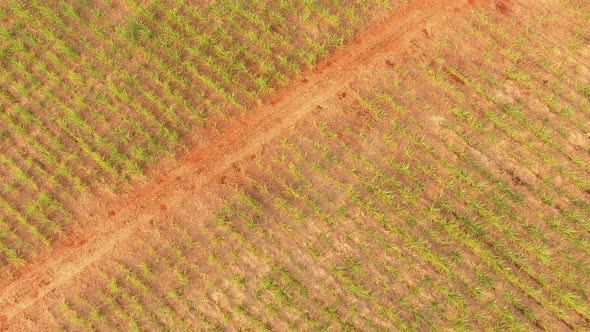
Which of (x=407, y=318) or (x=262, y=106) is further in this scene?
(x=262, y=106)

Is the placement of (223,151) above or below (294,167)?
above

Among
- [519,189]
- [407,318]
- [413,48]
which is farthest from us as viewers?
[413,48]

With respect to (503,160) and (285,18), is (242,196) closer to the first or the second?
(285,18)

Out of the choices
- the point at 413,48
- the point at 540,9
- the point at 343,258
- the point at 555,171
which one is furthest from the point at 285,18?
the point at 555,171

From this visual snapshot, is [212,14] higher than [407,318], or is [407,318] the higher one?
[212,14]
